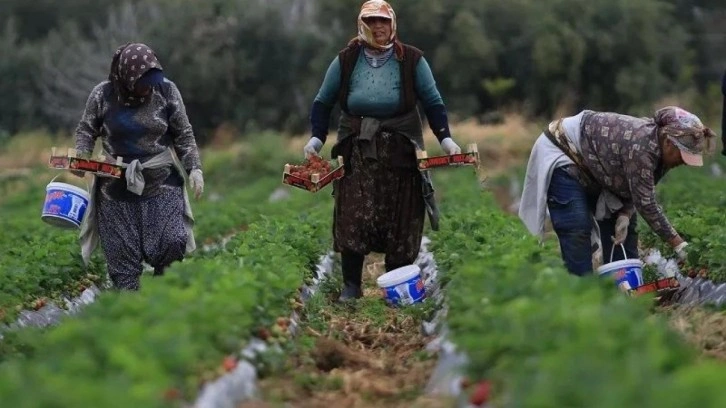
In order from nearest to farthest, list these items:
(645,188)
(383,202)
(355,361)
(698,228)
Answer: (355,361) < (645,188) < (383,202) < (698,228)

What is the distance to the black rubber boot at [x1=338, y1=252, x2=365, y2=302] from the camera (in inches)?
327

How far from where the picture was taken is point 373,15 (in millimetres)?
7719

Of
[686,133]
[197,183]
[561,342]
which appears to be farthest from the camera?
[197,183]

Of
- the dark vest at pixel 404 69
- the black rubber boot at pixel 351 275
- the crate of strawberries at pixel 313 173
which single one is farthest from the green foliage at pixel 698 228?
the crate of strawberries at pixel 313 173

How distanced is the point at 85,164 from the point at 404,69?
213cm

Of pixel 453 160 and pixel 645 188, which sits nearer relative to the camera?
pixel 645 188

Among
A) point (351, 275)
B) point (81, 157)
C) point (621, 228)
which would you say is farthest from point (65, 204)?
point (621, 228)

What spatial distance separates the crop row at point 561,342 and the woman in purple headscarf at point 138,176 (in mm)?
2301

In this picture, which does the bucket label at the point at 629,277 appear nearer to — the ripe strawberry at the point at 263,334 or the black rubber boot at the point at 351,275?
the black rubber boot at the point at 351,275

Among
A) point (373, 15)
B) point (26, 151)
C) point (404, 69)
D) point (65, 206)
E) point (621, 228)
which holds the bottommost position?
point (26, 151)

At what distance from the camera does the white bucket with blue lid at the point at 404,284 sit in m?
7.82

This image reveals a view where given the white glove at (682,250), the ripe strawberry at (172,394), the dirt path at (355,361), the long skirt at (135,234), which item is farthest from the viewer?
the long skirt at (135,234)

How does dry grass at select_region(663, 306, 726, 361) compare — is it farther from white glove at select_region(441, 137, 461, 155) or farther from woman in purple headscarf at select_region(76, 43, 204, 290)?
woman in purple headscarf at select_region(76, 43, 204, 290)

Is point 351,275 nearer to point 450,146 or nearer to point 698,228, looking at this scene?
point 450,146
